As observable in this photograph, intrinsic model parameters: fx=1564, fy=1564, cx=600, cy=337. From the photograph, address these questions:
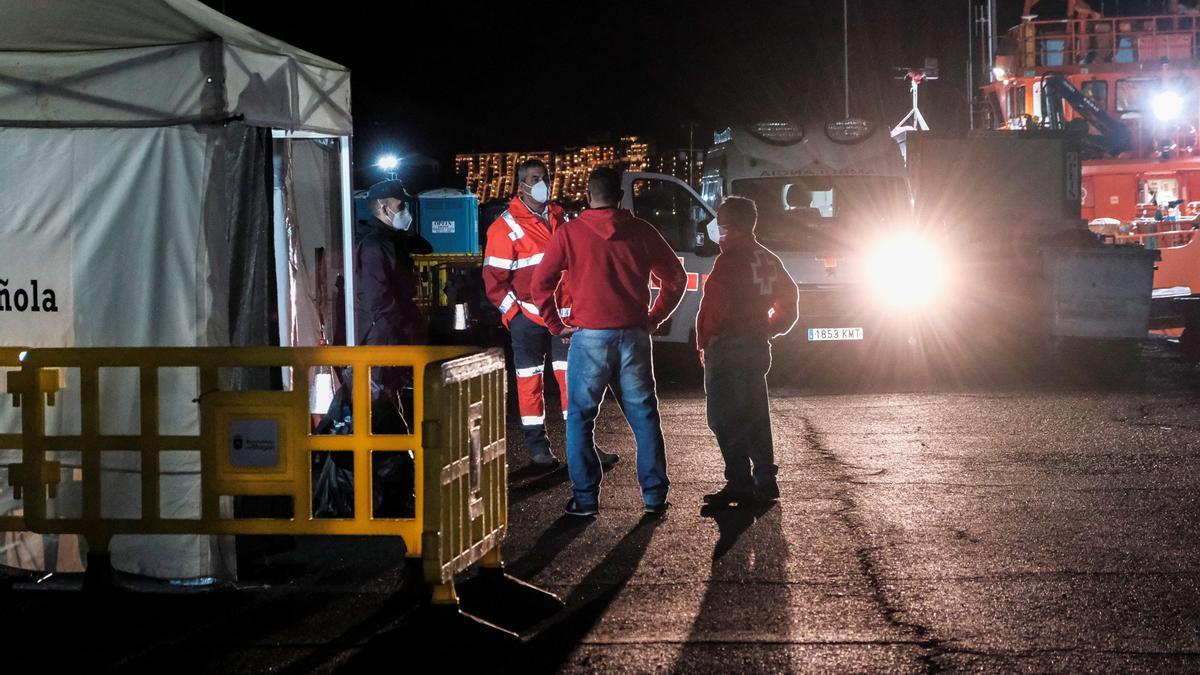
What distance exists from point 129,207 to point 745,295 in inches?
136

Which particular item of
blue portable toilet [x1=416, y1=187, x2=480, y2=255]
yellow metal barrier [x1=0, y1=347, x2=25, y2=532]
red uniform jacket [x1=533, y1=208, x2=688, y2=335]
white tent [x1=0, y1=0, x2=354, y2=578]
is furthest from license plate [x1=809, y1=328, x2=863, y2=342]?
blue portable toilet [x1=416, y1=187, x2=480, y2=255]

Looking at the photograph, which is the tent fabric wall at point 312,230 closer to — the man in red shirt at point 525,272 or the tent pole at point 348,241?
the tent pole at point 348,241

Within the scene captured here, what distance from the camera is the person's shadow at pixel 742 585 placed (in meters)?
6.17

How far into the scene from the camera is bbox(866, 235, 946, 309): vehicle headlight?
53.8 feet

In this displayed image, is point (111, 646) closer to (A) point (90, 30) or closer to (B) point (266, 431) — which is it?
(B) point (266, 431)

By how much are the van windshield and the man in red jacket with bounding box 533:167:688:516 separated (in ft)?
26.4

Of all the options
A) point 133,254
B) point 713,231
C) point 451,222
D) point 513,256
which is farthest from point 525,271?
point 451,222

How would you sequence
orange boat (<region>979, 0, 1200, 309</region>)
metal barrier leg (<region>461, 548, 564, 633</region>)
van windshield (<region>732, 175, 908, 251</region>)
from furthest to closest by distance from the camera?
orange boat (<region>979, 0, 1200, 309</region>), van windshield (<region>732, 175, 908, 251</region>), metal barrier leg (<region>461, 548, 564, 633</region>)

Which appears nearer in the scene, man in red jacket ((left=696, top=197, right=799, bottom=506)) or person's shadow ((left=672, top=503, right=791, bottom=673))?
person's shadow ((left=672, top=503, right=791, bottom=673))

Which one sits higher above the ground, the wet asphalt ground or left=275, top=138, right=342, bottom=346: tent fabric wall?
left=275, top=138, right=342, bottom=346: tent fabric wall

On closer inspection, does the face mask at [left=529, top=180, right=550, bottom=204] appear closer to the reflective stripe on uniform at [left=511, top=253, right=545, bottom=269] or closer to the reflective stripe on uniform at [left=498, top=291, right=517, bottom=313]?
the reflective stripe on uniform at [left=511, top=253, right=545, bottom=269]

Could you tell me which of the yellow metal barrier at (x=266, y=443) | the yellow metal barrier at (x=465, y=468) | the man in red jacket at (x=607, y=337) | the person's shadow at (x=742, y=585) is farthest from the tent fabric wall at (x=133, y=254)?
the person's shadow at (x=742, y=585)

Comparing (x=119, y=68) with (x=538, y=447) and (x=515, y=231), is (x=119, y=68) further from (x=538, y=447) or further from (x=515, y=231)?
(x=538, y=447)

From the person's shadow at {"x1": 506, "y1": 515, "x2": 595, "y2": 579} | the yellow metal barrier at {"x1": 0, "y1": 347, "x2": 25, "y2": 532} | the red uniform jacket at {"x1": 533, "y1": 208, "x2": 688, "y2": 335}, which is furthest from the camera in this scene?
the red uniform jacket at {"x1": 533, "y1": 208, "x2": 688, "y2": 335}
